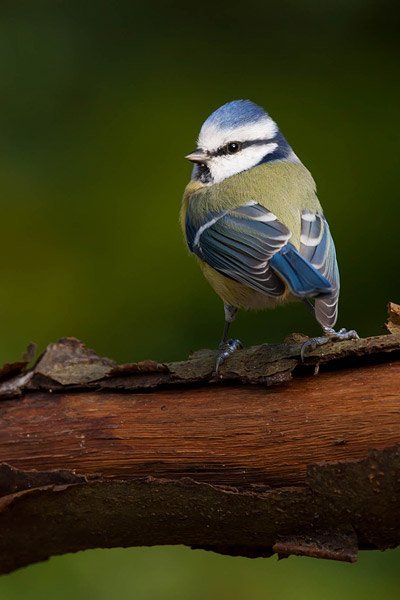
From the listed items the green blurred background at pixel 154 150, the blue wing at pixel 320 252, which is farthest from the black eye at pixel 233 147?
the blue wing at pixel 320 252

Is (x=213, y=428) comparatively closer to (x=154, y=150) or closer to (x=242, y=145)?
(x=242, y=145)

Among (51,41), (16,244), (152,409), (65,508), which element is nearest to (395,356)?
(152,409)

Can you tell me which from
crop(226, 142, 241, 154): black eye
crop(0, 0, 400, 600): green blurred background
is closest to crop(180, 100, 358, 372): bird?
crop(226, 142, 241, 154): black eye

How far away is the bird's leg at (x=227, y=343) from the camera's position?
1536 mm

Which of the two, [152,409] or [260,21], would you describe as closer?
[152,409]

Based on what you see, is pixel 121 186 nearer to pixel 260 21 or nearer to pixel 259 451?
pixel 260 21

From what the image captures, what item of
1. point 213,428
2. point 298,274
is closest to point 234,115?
point 298,274

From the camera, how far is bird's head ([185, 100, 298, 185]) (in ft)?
6.38

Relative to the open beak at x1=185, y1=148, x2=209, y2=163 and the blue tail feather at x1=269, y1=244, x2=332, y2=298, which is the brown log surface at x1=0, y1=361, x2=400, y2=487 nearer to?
the blue tail feather at x1=269, y1=244, x2=332, y2=298

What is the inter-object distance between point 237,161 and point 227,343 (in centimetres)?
51

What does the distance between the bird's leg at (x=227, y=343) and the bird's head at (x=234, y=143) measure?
13.3 inches

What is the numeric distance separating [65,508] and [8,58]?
154 centimetres

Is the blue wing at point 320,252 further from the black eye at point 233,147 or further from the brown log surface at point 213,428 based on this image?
the black eye at point 233,147

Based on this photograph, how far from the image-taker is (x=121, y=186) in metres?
2.20
